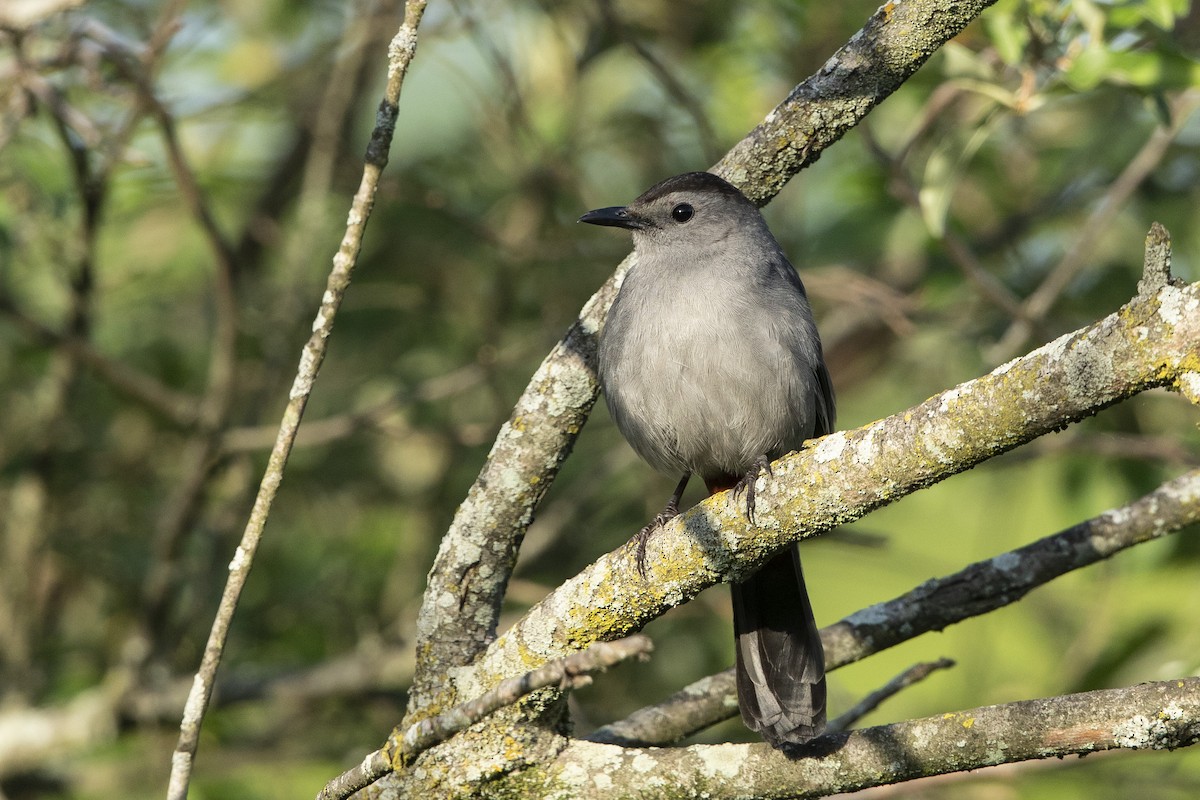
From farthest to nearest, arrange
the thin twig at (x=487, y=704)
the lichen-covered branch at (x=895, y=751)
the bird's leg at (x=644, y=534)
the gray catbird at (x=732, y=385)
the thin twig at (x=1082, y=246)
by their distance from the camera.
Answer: the thin twig at (x=1082, y=246), the gray catbird at (x=732, y=385), the bird's leg at (x=644, y=534), the lichen-covered branch at (x=895, y=751), the thin twig at (x=487, y=704)

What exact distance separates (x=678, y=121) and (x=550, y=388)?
343cm

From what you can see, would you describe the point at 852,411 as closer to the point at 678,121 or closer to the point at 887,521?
the point at 887,521

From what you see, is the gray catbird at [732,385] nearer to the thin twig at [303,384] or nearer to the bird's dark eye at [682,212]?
the bird's dark eye at [682,212]

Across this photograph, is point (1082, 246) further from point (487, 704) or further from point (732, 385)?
point (487, 704)

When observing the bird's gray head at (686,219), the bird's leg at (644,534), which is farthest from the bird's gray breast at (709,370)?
the bird's gray head at (686,219)

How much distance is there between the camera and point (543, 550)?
5.61 metres

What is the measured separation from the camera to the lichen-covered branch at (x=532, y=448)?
3047 mm

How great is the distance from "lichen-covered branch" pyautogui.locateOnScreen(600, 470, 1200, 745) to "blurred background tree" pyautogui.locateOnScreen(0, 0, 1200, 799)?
1.17m

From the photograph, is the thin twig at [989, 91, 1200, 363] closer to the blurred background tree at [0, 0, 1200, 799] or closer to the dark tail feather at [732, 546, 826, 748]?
the blurred background tree at [0, 0, 1200, 799]

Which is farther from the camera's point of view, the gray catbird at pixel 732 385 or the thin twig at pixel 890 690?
the gray catbird at pixel 732 385

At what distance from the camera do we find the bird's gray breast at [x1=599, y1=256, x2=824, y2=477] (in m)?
3.76


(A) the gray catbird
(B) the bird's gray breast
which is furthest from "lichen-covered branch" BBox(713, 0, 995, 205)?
(B) the bird's gray breast

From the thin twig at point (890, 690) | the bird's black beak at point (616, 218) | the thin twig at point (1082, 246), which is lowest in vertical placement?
the thin twig at point (890, 690)

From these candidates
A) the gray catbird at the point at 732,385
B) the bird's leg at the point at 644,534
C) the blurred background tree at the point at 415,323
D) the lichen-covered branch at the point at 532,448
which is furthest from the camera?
the blurred background tree at the point at 415,323
